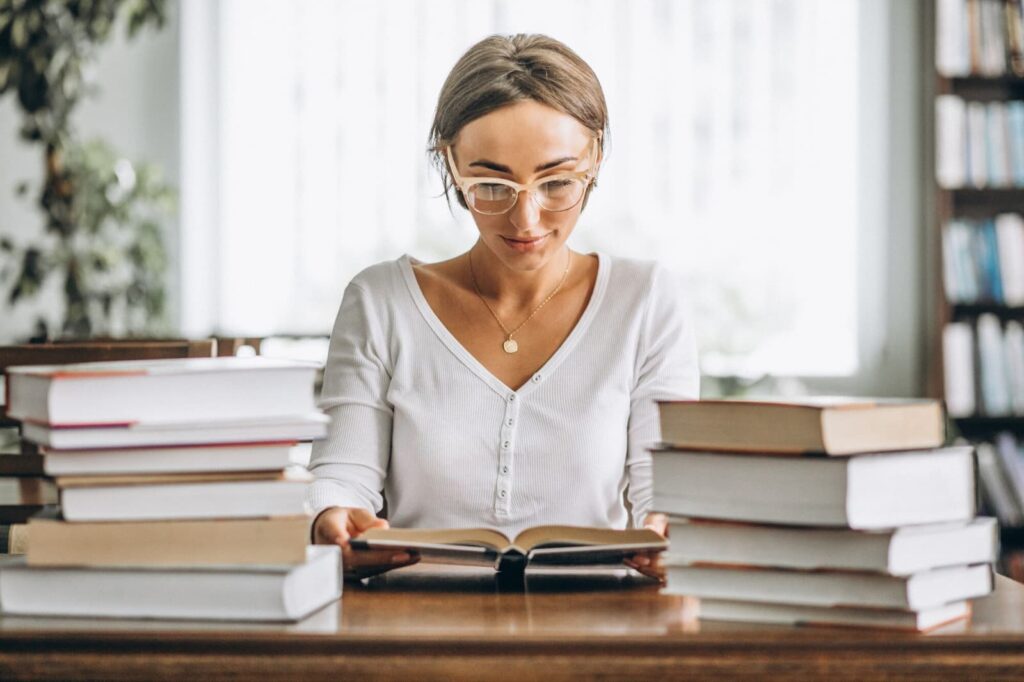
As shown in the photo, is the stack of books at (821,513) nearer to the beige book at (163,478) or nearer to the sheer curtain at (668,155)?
the beige book at (163,478)

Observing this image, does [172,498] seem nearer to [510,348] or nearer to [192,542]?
[192,542]

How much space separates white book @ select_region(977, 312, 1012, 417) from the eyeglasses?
247cm

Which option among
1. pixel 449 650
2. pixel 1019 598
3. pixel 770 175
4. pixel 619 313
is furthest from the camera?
pixel 770 175

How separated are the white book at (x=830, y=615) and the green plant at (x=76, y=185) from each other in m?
2.38

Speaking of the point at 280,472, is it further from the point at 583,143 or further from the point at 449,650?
the point at 583,143

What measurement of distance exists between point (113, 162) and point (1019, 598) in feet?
10.2

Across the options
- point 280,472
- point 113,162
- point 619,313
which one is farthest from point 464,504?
point 113,162

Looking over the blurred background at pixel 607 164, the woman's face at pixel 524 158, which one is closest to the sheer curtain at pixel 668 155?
the blurred background at pixel 607 164

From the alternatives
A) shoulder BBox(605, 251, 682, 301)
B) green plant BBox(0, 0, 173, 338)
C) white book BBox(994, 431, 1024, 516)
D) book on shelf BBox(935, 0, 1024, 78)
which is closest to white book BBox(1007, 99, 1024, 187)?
→ book on shelf BBox(935, 0, 1024, 78)

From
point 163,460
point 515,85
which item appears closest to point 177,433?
point 163,460

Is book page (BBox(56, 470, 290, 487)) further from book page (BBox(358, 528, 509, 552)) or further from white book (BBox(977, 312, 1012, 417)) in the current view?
white book (BBox(977, 312, 1012, 417))

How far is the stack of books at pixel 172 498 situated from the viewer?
0.92 m

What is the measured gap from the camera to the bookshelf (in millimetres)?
3570

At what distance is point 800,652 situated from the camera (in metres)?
0.87
